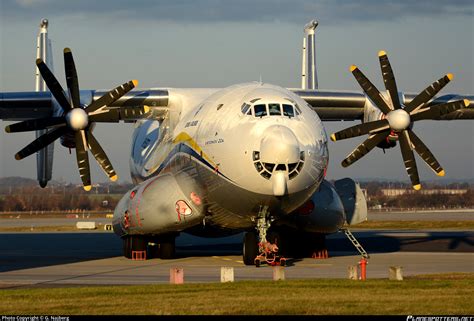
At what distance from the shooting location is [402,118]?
28.9 m

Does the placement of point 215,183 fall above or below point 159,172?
below

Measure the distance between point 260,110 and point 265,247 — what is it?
370 centimetres

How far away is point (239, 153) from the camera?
2512 centimetres

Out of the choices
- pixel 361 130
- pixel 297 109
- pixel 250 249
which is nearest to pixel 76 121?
pixel 250 249

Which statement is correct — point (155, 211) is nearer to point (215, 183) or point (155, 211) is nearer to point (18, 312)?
point (215, 183)

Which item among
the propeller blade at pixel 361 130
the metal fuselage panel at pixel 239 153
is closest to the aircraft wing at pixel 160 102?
the metal fuselage panel at pixel 239 153

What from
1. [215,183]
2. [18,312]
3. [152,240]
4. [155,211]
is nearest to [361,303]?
[18,312]

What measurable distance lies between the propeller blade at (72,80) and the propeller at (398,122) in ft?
25.2

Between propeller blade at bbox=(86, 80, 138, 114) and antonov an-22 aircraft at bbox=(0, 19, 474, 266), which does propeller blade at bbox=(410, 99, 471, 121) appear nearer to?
antonov an-22 aircraft at bbox=(0, 19, 474, 266)

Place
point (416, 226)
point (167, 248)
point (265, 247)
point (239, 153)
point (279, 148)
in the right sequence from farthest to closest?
1. point (416, 226)
2. point (167, 248)
3. point (265, 247)
4. point (239, 153)
5. point (279, 148)

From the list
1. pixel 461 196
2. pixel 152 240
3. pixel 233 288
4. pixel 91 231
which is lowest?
pixel 233 288

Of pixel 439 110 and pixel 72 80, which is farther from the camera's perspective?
pixel 439 110

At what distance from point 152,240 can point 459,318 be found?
17.4 metres

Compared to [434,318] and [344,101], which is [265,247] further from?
[434,318]
